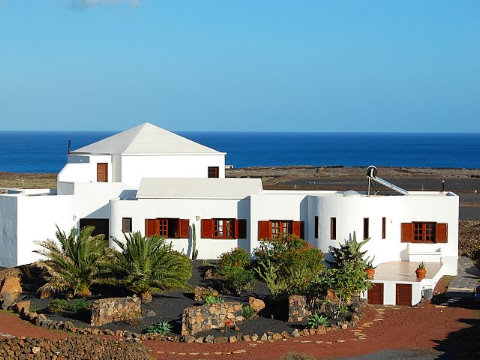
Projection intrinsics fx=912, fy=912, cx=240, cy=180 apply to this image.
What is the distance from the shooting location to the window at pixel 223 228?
33569mm

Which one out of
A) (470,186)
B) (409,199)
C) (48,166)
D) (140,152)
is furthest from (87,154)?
(48,166)

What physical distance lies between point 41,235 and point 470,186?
49489 mm

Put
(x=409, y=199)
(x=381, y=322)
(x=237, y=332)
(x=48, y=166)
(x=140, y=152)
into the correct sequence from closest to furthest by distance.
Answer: (x=237, y=332)
(x=381, y=322)
(x=409, y=199)
(x=140, y=152)
(x=48, y=166)

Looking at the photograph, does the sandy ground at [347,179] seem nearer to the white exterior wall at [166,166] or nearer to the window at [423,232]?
the white exterior wall at [166,166]

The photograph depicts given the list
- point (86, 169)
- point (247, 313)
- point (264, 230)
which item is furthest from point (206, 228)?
point (247, 313)

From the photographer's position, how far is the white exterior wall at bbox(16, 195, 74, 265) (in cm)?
3300

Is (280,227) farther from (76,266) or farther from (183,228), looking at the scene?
(76,266)

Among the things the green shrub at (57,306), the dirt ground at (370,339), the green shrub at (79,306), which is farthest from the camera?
the green shrub at (57,306)

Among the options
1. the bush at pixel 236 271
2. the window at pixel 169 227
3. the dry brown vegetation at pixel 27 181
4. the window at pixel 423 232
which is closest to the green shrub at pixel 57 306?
the bush at pixel 236 271

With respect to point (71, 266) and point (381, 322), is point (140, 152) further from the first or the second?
point (381, 322)

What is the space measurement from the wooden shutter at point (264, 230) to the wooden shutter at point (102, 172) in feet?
26.1

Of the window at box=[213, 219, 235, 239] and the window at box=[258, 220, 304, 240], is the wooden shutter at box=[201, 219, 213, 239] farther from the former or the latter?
the window at box=[258, 220, 304, 240]

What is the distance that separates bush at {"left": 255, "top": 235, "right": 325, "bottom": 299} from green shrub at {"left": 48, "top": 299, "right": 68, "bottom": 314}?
6.05 m

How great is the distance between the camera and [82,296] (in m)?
28.6
